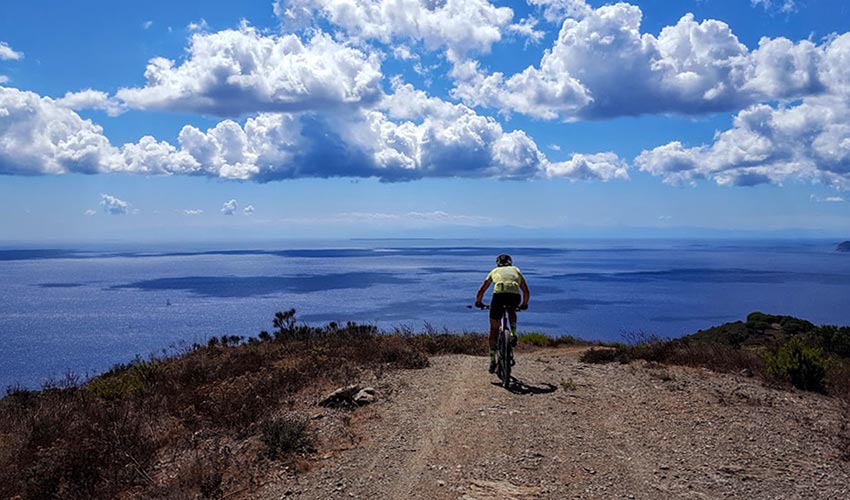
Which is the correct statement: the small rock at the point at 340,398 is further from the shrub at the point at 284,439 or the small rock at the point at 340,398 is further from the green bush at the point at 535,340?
the green bush at the point at 535,340

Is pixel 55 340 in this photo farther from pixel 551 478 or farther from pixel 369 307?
pixel 551 478

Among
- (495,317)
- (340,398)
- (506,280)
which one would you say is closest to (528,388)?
(495,317)

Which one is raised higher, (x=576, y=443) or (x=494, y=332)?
(x=494, y=332)

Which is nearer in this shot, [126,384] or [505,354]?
[505,354]

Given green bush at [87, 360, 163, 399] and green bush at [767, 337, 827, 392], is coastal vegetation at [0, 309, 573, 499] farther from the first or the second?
green bush at [767, 337, 827, 392]

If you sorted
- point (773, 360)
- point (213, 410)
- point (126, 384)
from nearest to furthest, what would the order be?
point (213, 410) → point (773, 360) → point (126, 384)

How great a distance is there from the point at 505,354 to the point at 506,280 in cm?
140

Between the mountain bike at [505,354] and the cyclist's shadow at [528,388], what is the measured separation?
168mm

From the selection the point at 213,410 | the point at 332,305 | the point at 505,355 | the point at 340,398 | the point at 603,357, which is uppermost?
the point at 505,355

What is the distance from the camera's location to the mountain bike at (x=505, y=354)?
1118cm

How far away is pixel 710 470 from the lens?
7172mm

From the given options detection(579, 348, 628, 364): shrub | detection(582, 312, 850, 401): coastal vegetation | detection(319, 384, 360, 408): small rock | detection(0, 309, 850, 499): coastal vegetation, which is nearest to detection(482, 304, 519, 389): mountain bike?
detection(0, 309, 850, 499): coastal vegetation

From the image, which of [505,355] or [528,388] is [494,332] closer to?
[505,355]

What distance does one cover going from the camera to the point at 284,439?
800 centimetres
